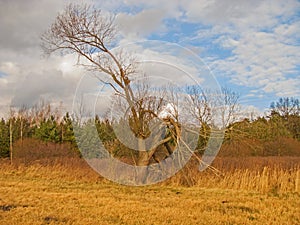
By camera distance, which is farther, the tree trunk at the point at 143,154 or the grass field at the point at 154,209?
the tree trunk at the point at 143,154

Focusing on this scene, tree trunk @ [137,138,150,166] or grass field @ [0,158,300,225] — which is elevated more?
tree trunk @ [137,138,150,166]

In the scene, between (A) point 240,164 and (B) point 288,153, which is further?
(B) point 288,153

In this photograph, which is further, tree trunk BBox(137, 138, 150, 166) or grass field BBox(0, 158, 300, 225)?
tree trunk BBox(137, 138, 150, 166)

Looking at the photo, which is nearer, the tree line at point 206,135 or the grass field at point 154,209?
the grass field at point 154,209

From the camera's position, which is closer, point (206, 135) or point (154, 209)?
point (154, 209)

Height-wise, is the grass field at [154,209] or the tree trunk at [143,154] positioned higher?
the tree trunk at [143,154]

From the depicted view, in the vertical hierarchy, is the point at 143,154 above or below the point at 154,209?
above

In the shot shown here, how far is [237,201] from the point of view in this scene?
9367mm

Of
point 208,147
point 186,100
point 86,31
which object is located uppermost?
point 86,31

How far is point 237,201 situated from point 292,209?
5.27ft

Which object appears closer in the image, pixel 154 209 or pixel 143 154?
pixel 154 209

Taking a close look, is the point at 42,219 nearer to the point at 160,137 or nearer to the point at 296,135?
the point at 160,137

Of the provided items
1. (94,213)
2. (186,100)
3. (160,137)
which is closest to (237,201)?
(94,213)

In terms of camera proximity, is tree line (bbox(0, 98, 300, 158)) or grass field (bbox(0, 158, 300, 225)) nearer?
grass field (bbox(0, 158, 300, 225))
